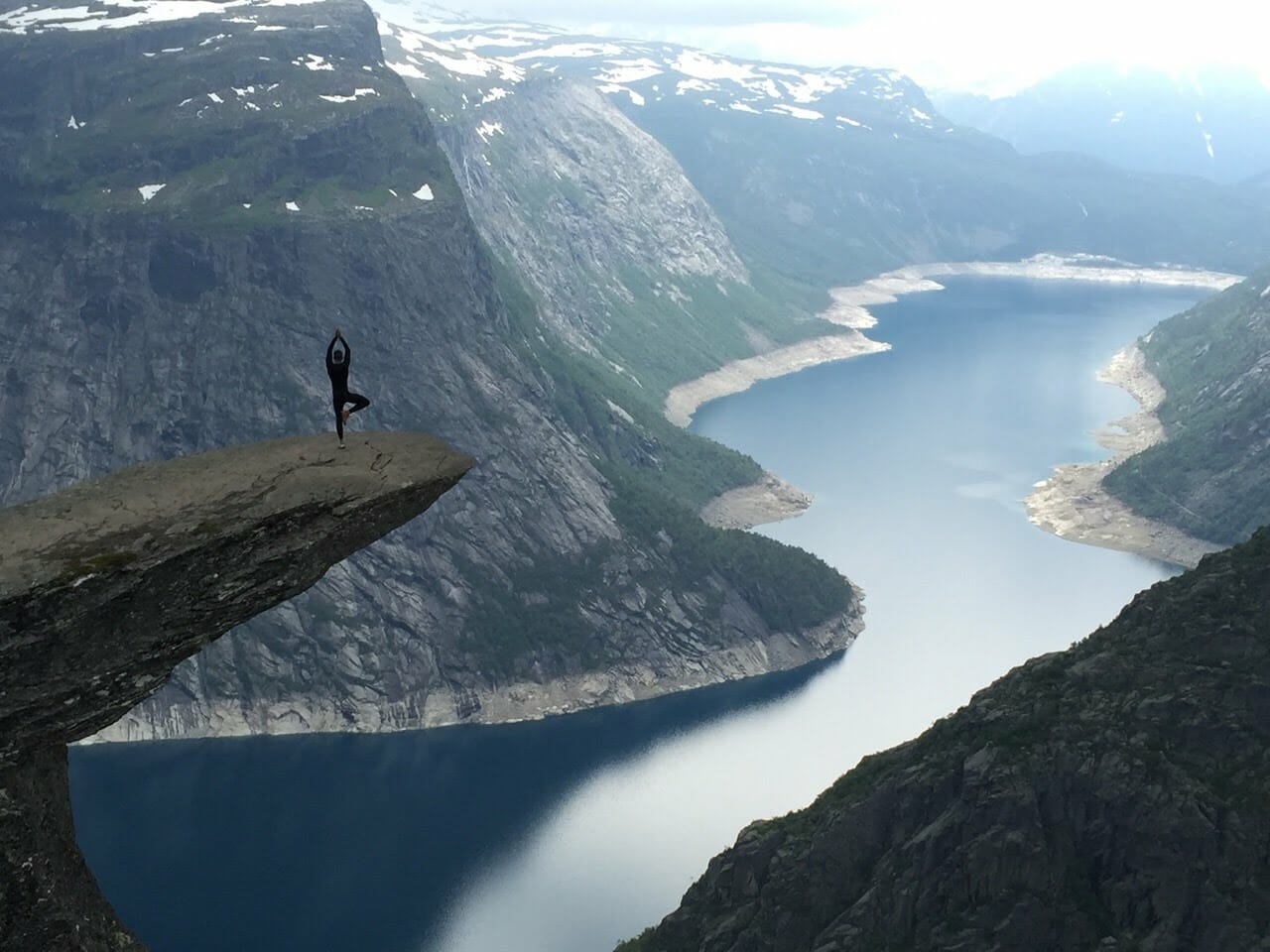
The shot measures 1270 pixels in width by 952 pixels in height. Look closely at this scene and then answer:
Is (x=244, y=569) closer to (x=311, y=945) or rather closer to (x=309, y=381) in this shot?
(x=311, y=945)

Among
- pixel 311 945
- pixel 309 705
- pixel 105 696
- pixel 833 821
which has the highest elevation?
pixel 105 696

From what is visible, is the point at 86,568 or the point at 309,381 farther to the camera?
the point at 309,381

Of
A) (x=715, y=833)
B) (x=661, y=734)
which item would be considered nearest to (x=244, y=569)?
(x=715, y=833)

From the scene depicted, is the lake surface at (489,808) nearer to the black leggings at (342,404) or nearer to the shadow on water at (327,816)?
the shadow on water at (327,816)

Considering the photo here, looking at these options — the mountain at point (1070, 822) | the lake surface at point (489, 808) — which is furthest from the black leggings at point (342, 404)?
the lake surface at point (489, 808)

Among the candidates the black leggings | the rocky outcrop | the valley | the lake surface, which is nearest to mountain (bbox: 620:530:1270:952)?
the valley

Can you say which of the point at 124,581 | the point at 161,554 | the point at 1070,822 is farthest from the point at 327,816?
the point at 124,581
